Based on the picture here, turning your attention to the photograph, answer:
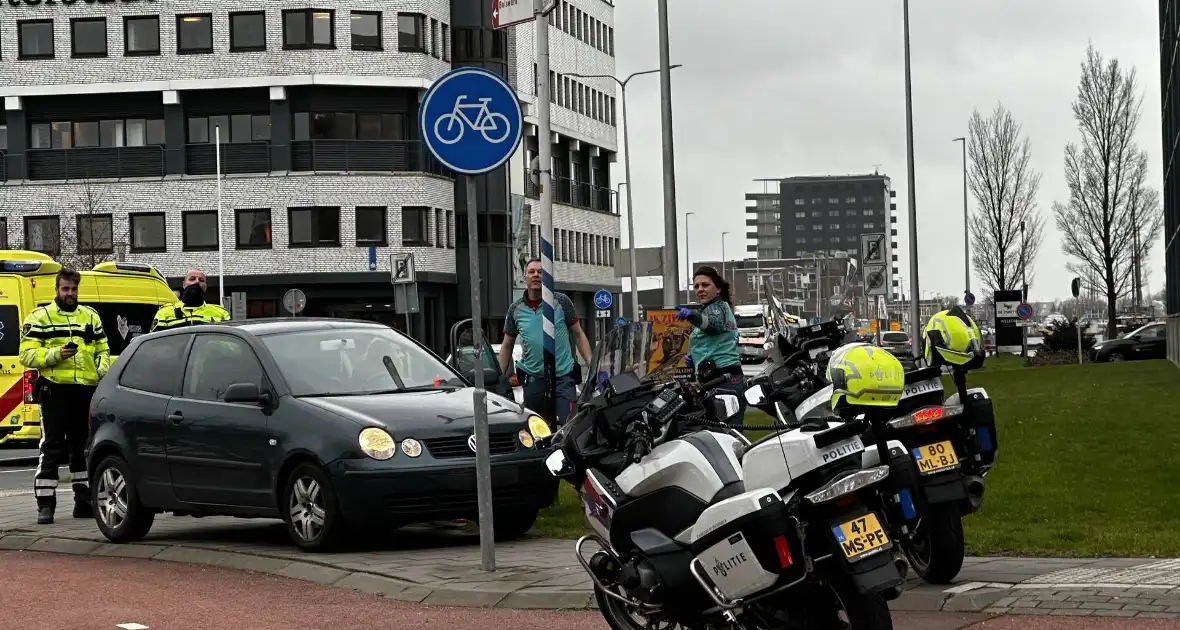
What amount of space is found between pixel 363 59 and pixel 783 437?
184 feet

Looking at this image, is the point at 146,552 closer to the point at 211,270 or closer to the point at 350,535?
the point at 350,535

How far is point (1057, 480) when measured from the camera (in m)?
14.0

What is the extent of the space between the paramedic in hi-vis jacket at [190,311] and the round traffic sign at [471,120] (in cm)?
503

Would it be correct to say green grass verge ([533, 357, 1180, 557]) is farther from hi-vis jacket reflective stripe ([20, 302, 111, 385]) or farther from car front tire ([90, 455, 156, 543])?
hi-vis jacket reflective stripe ([20, 302, 111, 385])

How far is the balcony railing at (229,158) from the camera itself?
6097 cm

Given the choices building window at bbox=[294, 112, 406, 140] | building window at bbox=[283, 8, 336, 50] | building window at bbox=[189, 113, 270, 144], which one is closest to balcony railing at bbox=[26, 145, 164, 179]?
building window at bbox=[189, 113, 270, 144]

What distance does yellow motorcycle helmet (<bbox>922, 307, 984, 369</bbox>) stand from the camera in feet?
28.3

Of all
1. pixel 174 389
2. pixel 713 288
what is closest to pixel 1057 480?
pixel 713 288

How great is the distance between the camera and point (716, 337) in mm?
12961

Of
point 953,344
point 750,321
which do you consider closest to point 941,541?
point 953,344

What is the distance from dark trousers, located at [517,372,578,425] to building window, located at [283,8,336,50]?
48585 mm

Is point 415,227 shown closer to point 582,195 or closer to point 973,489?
point 582,195

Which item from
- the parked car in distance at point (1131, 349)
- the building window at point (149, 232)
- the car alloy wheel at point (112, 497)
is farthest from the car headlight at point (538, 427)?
the parked car in distance at point (1131, 349)

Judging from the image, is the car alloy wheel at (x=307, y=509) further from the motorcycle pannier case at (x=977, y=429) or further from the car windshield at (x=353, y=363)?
the motorcycle pannier case at (x=977, y=429)
